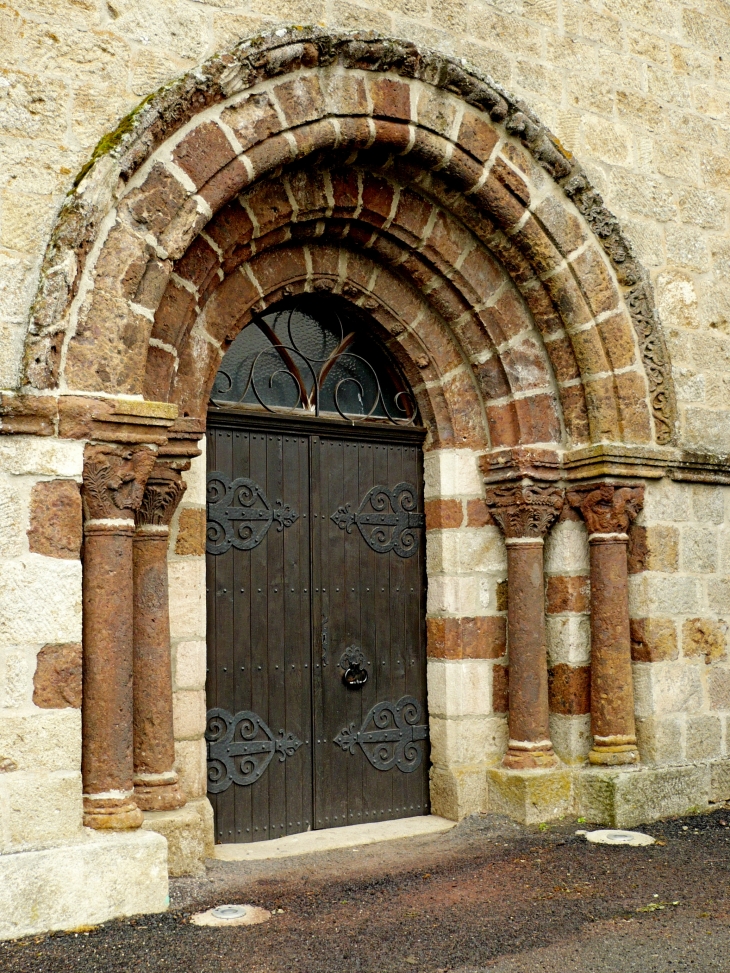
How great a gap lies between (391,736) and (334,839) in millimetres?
638

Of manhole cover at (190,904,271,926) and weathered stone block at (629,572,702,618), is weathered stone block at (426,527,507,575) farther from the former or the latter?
manhole cover at (190,904,271,926)

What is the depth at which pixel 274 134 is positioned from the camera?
4.25 m

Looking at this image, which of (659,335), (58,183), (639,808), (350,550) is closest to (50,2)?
(58,183)

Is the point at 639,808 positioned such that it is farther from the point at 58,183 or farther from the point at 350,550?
the point at 58,183

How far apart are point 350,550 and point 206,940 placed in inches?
86.2

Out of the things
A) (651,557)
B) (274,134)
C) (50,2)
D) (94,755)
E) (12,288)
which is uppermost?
(50,2)

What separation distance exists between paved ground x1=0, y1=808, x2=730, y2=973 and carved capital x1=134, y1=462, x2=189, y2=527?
4.88 ft

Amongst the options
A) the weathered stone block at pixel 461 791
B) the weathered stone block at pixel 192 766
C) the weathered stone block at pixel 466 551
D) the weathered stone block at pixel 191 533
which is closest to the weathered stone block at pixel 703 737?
the weathered stone block at pixel 461 791

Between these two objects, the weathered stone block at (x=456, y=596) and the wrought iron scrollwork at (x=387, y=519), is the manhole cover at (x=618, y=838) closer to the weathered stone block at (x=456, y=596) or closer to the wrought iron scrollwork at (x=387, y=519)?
the weathered stone block at (x=456, y=596)

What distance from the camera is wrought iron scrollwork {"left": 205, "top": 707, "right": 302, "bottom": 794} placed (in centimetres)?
462

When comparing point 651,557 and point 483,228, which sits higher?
point 483,228

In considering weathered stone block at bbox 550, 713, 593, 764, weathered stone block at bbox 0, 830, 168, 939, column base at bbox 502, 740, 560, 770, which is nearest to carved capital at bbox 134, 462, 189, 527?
weathered stone block at bbox 0, 830, 168, 939

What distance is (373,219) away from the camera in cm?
493

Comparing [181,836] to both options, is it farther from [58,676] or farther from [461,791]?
[461,791]
